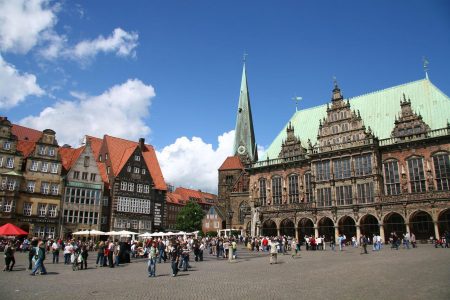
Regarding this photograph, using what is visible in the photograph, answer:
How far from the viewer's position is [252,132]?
87.8m


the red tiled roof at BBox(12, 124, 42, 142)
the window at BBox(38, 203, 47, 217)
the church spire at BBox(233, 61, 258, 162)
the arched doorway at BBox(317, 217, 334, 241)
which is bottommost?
the arched doorway at BBox(317, 217, 334, 241)

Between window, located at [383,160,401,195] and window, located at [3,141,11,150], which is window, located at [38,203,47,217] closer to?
window, located at [3,141,11,150]

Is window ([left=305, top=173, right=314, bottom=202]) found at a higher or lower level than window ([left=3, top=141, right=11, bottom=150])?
lower

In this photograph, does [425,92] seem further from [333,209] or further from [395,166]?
[333,209]

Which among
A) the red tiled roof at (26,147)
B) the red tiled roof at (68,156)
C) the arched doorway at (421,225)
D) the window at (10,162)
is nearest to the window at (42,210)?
the window at (10,162)

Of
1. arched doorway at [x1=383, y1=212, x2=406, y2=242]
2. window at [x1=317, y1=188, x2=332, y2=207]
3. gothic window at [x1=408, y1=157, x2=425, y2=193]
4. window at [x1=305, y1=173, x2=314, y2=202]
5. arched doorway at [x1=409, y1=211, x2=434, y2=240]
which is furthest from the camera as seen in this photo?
window at [x1=305, y1=173, x2=314, y2=202]

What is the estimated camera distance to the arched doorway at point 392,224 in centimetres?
4197

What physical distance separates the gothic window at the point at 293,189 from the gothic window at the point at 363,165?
987 centimetres

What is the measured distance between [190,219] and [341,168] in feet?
134

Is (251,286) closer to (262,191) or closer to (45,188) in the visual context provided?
(45,188)

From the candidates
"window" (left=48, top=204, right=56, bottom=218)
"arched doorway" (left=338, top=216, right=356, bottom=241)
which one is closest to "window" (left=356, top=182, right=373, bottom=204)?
"arched doorway" (left=338, top=216, right=356, bottom=241)

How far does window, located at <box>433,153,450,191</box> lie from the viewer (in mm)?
39391

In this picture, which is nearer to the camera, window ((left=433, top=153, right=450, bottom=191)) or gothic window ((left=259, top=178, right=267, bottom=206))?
window ((left=433, top=153, right=450, bottom=191))

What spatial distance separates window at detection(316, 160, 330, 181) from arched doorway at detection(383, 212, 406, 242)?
342 inches
